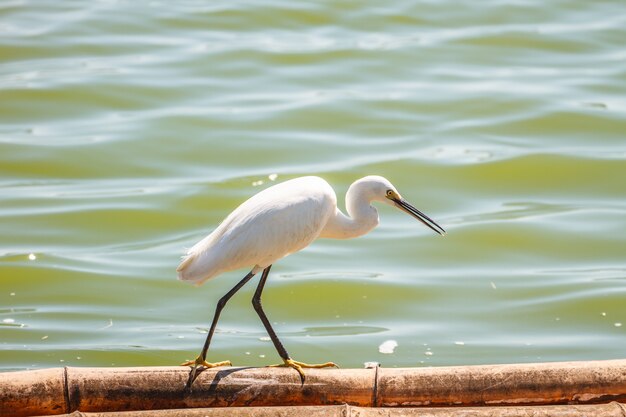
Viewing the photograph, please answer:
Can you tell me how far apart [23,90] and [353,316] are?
6889 millimetres

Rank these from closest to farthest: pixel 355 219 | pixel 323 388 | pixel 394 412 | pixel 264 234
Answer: pixel 394 412, pixel 323 388, pixel 264 234, pixel 355 219

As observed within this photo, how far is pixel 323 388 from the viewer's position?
4.02 m

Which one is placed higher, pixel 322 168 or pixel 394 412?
pixel 394 412

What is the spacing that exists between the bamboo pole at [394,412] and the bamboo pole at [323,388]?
17 centimetres

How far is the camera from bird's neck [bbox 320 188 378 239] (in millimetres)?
5254

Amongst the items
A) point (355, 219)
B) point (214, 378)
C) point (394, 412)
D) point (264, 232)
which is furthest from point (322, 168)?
point (394, 412)

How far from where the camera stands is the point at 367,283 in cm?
860

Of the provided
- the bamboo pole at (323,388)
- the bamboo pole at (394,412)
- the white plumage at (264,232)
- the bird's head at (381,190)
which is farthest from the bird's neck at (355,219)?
the bamboo pole at (394,412)

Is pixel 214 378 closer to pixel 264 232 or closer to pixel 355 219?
pixel 264 232

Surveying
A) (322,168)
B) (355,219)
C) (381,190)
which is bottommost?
(322,168)

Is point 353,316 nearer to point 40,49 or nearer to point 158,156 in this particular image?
point 158,156

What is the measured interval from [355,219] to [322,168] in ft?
18.5

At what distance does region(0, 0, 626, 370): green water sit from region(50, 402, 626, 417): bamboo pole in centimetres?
329

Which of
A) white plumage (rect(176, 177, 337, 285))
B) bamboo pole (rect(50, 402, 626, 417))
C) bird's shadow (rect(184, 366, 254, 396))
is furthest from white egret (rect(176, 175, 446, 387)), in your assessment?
bamboo pole (rect(50, 402, 626, 417))
